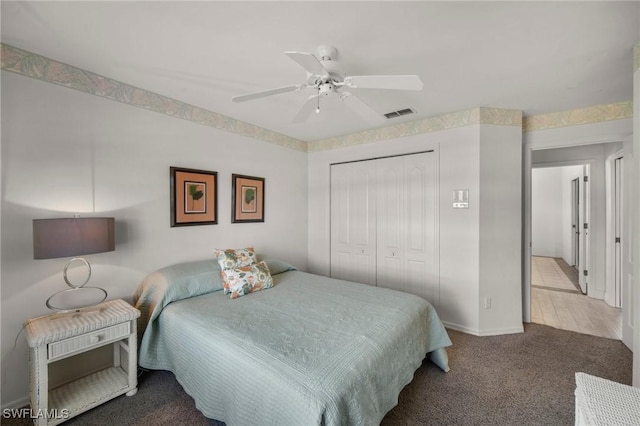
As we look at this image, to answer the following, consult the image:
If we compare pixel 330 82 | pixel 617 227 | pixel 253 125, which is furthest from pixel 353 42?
pixel 617 227

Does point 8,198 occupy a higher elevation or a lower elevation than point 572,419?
higher

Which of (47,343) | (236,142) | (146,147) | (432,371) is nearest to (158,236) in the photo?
(146,147)

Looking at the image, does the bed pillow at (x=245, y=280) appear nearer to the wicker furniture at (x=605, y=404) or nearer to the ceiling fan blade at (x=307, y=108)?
the ceiling fan blade at (x=307, y=108)

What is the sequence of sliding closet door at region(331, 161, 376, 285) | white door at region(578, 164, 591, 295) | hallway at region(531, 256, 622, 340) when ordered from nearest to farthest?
hallway at region(531, 256, 622, 340) → sliding closet door at region(331, 161, 376, 285) → white door at region(578, 164, 591, 295)

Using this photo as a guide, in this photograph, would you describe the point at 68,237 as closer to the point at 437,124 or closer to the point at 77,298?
the point at 77,298

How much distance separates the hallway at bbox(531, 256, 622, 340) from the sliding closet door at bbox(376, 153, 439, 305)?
154cm

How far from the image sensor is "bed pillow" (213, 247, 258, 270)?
259cm

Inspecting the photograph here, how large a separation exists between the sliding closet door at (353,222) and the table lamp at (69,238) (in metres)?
2.81

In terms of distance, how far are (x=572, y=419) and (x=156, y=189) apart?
12.2 feet

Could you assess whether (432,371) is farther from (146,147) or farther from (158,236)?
(146,147)

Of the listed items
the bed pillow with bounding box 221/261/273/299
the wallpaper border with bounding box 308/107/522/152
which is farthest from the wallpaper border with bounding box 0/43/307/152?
the bed pillow with bounding box 221/261/273/299

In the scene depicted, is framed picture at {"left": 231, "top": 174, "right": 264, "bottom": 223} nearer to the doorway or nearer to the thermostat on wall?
the thermostat on wall

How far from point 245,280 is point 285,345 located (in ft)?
3.62

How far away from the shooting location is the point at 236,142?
10.9ft
